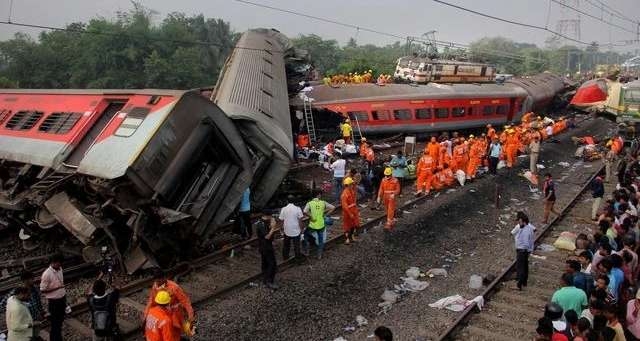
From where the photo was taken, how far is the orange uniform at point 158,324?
5.54 meters

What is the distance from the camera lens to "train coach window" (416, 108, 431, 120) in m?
22.8

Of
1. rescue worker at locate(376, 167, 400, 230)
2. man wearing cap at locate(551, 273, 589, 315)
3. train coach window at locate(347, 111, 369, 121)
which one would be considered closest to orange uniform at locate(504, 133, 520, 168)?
train coach window at locate(347, 111, 369, 121)

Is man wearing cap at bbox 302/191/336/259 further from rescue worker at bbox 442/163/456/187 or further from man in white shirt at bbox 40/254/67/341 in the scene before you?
rescue worker at bbox 442/163/456/187

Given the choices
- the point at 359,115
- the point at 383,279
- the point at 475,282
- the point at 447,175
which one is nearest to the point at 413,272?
the point at 383,279

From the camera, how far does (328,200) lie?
570 inches

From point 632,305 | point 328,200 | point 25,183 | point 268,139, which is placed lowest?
point 328,200

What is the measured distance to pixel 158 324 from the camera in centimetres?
554

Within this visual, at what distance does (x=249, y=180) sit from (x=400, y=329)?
3.76 m

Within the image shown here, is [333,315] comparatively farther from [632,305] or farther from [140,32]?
[140,32]

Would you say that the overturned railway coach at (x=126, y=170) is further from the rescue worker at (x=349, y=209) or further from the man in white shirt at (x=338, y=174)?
the man in white shirt at (x=338, y=174)

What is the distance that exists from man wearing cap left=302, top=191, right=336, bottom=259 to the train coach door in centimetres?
383

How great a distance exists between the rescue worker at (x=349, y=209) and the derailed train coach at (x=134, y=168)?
1311mm

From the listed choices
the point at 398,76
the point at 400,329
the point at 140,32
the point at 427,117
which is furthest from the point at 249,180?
the point at 140,32

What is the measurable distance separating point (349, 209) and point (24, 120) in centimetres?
688
